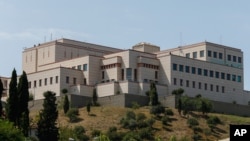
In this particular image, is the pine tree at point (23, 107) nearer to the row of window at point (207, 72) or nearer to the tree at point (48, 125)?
the tree at point (48, 125)

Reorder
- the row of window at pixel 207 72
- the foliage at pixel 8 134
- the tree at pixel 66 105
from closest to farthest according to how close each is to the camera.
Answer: the foliage at pixel 8 134 < the tree at pixel 66 105 < the row of window at pixel 207 72

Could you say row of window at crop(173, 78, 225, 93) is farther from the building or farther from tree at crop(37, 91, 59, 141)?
tree at crop(37, 91, 59, 141)

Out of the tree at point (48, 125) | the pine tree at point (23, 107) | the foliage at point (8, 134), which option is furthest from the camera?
the tree at point (48, 125)

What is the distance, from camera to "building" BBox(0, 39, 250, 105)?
359ft

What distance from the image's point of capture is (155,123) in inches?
3890

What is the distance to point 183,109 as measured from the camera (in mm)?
103625

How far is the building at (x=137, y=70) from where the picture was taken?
109m

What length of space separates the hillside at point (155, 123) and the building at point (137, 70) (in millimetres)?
5290

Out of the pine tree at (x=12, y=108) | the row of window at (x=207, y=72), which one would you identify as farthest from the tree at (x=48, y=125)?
the row of window at (x=207, y=72)

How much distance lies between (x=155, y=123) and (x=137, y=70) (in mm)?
14687

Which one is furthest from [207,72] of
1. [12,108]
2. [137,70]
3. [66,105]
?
[12,108]

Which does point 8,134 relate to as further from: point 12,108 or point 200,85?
point 200,85

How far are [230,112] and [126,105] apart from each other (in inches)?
823

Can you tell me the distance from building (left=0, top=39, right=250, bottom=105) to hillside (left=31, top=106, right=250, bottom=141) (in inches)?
208
